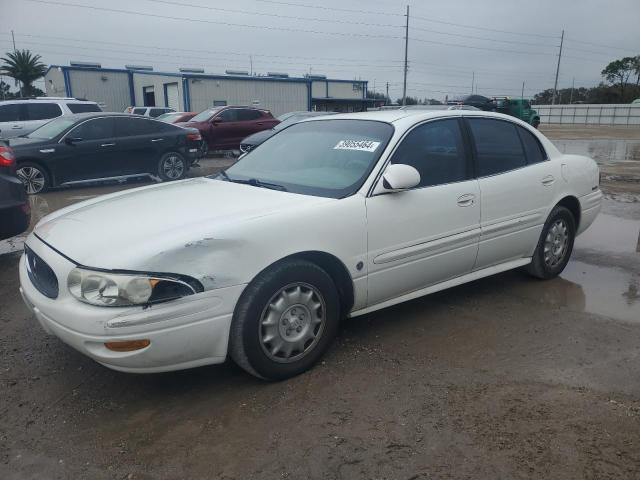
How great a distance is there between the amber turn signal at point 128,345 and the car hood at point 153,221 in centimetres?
37

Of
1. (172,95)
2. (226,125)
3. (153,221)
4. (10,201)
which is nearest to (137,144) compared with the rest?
(10,201)

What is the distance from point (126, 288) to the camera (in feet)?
8.54

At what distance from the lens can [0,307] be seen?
4.41m

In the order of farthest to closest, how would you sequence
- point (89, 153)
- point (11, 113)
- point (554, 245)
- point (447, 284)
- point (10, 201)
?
point (11, 113), point (89, 153), point (10, 201), point (554, 245), point (447, 284)

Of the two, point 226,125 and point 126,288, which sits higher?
point 126,288

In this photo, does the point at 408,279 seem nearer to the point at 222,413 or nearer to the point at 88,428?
the point at 222,413

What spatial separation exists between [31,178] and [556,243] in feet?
29.4

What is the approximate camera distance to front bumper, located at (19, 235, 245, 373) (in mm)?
2604

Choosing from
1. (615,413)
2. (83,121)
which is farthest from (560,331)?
(83,121)

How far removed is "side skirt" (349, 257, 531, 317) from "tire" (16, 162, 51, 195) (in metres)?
8.39

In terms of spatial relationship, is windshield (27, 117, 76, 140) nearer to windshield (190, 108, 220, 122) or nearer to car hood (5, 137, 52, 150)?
car hood (5, 137, 52, 150)

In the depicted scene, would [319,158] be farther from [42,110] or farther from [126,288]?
[42,110]

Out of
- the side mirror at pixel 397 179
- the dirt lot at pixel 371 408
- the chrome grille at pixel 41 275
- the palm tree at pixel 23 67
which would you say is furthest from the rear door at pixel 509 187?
the palm tree at pixel 23 67

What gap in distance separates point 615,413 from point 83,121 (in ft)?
33.0
